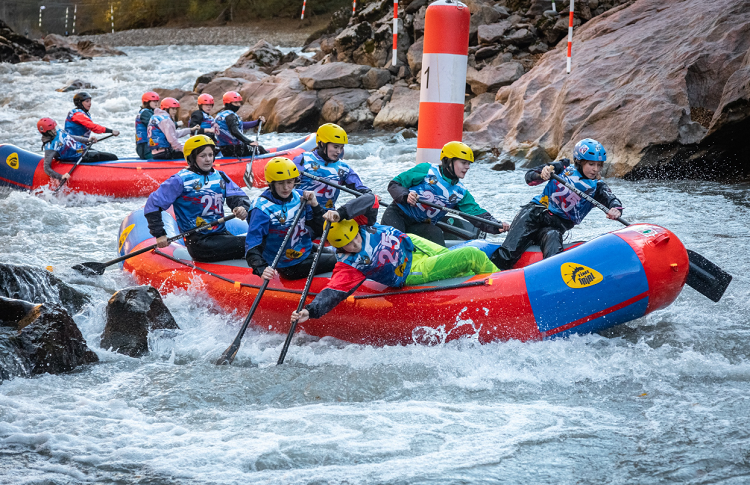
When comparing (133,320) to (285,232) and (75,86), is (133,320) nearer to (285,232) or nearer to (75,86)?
(285,232)

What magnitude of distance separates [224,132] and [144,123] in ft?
3.54

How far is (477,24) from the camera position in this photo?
14.2 meters

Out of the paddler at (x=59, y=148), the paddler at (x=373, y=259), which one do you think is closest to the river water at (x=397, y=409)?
the paddler at (x=373, y=259)

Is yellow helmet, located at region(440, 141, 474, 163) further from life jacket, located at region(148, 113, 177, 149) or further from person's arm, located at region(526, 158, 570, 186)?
life jacket, located at region(148, 113, 177, 149)

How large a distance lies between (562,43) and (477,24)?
2706 millimetres

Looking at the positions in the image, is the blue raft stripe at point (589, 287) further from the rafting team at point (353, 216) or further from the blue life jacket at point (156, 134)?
the blue life jacket at point (156, 134)

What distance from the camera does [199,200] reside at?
5.45m

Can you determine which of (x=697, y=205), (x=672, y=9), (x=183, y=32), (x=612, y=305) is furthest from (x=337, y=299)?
(x=183, y=32)

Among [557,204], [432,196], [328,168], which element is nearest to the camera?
[557,204]

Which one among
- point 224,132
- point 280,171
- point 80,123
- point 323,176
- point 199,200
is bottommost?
point 224,132

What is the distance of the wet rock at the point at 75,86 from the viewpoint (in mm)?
17703

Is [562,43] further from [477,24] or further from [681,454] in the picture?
[681,454]

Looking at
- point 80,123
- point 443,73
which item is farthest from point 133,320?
point 80,123

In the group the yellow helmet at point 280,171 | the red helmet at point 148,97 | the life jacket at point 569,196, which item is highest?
the yellow helmet at point 280,171
